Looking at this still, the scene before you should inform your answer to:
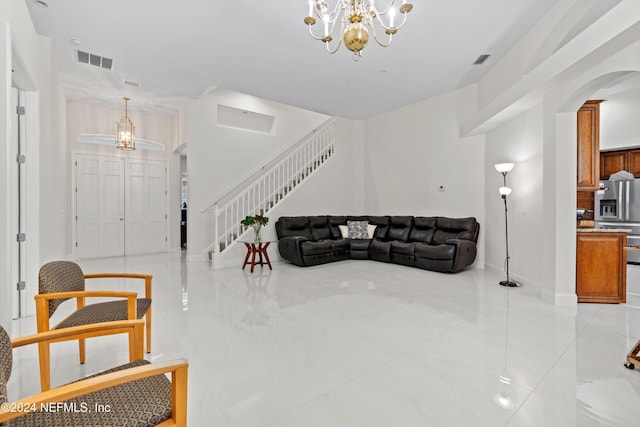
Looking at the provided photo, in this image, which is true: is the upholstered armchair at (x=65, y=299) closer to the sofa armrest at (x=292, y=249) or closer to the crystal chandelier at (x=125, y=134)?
the sofa armrest at (x=292, y=249)

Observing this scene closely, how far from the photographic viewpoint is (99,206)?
684 centimetres

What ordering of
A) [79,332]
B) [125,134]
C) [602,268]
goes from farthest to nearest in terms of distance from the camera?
1. [125,134]
2. [602,268]
3. [79,332]

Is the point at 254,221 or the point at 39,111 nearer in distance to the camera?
the point at 39,111

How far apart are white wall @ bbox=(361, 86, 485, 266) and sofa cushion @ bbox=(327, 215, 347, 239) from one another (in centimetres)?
115

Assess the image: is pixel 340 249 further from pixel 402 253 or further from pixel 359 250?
pixel 402 253

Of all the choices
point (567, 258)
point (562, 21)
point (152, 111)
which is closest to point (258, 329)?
point (567, 258)

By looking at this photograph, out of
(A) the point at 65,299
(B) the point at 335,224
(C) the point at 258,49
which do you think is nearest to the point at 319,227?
(B) the point at 335,224

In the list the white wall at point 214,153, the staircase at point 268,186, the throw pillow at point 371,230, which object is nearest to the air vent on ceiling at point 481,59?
the throw pillow at point 371,230

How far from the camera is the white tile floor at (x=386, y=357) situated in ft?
5.72

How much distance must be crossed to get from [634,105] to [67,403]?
8.93 metres

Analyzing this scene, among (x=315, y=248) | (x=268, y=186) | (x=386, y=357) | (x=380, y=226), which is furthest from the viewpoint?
(x=268, y=186)

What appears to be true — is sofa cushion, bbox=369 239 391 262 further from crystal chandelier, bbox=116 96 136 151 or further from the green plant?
crystal chandelier, bbox=116 96 136 151

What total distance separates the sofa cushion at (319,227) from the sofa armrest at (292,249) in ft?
2.53

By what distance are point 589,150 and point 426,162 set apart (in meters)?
3.15
